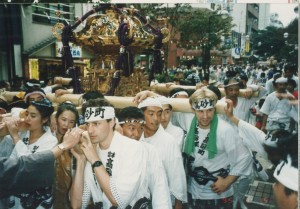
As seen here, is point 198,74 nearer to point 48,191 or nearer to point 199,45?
point 199,45

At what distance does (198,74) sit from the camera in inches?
87.0

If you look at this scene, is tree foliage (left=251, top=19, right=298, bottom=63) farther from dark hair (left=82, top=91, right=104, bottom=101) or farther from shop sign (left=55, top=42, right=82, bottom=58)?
shop sign (left=55, top=42, right=82, bottom=58)

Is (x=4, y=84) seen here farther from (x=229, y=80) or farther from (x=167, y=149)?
(x=229, y=80)

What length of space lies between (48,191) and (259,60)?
1.65m

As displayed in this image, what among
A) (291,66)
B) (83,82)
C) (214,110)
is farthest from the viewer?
(83,82)

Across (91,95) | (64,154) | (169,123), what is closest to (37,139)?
(64,154)

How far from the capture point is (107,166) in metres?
1.80

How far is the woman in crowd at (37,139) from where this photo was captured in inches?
77.8

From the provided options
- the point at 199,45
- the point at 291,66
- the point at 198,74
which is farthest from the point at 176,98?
the point at 291,66

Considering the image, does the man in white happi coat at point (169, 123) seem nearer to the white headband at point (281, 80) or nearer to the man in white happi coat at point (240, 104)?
the man in white happi coat at point (240, 104)

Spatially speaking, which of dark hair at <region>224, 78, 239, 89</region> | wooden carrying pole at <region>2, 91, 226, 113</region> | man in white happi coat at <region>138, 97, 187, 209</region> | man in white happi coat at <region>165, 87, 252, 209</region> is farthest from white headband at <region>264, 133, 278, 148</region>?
man in white happi coat at <region>138, 97, 187, 209</region>

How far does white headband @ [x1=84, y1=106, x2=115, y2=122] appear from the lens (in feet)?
5.75

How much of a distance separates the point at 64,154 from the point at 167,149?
670mm

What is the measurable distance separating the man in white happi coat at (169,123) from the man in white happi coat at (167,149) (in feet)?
0.19
